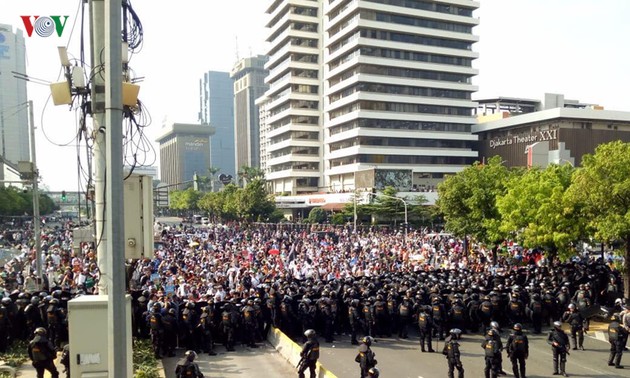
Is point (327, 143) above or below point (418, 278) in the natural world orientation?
above

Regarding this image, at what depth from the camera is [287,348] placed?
43.7 ft

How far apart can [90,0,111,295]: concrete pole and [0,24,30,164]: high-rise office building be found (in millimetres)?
17566

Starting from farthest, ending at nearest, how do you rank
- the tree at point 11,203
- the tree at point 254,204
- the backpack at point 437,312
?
the tree at point 254,204 < the tree at point 11,203 < the backpack at point 437,312

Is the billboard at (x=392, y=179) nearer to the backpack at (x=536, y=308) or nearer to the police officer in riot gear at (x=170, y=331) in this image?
the backpack at (x=536, y=308)

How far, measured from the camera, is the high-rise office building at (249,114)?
188875 mm

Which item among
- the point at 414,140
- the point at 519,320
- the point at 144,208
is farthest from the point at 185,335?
the point at 414,140

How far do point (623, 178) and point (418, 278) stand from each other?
8093 millimetres

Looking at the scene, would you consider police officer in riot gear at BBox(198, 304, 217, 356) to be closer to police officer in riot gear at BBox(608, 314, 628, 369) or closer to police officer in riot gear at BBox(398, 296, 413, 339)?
police officer in riot gear at BBox(398, 296, 413, 339)

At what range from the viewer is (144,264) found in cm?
2467

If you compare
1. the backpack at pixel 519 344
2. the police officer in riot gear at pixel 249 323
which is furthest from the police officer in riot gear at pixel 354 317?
the backpack at pixel 519 344

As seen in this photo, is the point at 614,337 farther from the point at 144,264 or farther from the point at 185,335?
the point at 144,264

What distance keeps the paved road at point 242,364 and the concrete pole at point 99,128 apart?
686 cm

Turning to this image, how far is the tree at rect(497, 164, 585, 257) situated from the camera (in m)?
21.0

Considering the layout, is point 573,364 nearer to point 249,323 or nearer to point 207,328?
point 249,323
